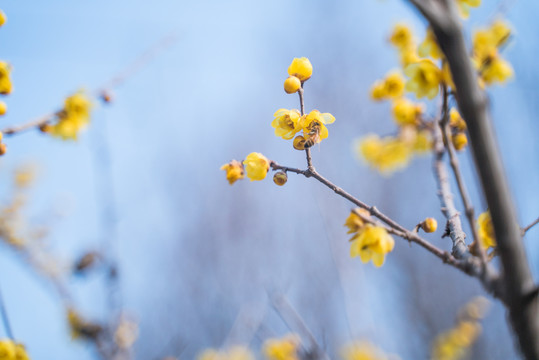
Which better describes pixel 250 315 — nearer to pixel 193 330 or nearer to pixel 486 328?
pixel 193 330

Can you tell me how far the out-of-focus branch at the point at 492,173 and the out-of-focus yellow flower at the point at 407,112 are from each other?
170 centimetres

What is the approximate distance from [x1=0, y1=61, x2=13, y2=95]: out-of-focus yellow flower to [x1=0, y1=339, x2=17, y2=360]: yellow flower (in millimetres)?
1194

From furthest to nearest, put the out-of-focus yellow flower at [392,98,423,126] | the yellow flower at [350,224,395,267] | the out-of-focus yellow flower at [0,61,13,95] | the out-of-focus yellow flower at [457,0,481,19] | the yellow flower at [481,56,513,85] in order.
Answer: the out-of-focus yellow flower at [392,98,423,126] → the yellow flower at [481,56,513,85] → the out-of-focus yellow flower at [0,61,13,95] → the out-of-focus yellow flower at [457,0,481,19] → the yellow flower at [350,224,395,267]

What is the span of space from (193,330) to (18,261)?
391 cm

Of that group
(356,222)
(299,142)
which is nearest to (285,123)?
(299,142)

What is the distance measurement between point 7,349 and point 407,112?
8.01 feet

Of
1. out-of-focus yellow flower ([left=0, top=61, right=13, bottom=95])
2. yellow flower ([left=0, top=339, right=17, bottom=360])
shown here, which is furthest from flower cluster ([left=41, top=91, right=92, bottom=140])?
yellow flower ([left=0, top=339, right=17, bottom=360])

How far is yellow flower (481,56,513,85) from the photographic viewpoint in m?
2.17

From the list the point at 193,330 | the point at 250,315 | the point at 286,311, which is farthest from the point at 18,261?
the point at 193,330

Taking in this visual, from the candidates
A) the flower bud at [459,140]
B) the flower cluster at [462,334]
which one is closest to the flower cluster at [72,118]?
the flower bud at [459,140]

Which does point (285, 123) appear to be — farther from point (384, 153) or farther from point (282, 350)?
point (282, 350)

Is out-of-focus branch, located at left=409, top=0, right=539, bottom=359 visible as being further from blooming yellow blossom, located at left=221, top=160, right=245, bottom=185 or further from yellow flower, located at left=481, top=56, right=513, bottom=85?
yellow flower, located at left=481, top=56, right=513, bottom=85

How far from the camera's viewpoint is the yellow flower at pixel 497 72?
7.11 ft

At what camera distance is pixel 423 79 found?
61.5 inches
